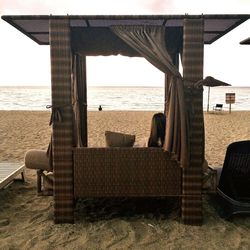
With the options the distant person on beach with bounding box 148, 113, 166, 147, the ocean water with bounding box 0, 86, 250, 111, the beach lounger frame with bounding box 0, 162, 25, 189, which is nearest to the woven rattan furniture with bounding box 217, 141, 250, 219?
the distant person on beach with bounding box 148, 113, 166, 147

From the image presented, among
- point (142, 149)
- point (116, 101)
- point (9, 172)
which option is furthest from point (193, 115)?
point (116, 101)

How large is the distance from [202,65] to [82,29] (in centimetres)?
219

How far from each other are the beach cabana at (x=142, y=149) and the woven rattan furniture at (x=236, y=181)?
450 mm

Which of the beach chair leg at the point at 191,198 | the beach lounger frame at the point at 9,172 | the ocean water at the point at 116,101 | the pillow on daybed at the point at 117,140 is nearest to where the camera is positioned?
the beach chair leg at the point at 191,198

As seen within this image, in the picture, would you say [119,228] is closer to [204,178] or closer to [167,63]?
[204,178]

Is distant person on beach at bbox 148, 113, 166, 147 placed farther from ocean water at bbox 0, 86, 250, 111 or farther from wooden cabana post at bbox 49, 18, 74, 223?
ocean water at bbox 0, 86, 250, 111

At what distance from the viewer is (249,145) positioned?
14.4ft

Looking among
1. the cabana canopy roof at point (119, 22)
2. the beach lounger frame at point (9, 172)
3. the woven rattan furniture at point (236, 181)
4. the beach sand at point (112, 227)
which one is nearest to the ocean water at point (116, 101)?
the beach lounger frame at point (9, 172)

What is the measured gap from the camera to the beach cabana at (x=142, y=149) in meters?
4.11

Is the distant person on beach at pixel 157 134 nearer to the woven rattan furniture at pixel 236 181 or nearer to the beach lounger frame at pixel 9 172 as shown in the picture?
the woven rattan furniture at pixel 236 181

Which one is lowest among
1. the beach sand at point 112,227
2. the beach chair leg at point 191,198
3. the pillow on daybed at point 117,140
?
the beach sand at point 112,227

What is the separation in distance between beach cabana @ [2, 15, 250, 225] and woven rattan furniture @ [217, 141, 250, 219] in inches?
17.7

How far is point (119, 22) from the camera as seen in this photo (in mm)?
4645

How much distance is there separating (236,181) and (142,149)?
1564 millimetres
